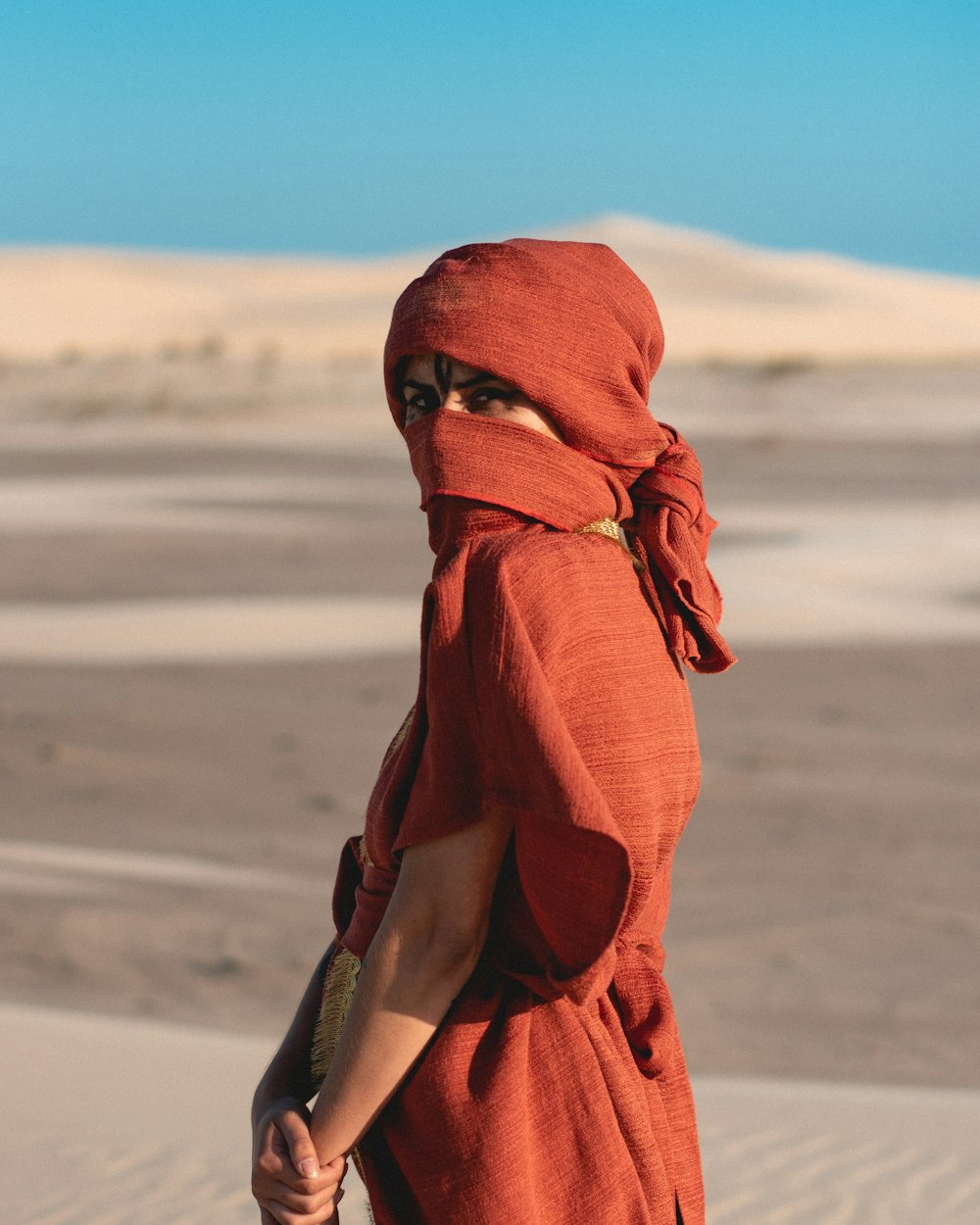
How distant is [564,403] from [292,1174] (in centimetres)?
96

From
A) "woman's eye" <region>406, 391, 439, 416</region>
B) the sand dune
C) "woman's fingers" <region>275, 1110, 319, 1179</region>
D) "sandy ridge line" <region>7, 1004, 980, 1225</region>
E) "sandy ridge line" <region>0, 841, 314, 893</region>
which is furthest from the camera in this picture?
the sand dune

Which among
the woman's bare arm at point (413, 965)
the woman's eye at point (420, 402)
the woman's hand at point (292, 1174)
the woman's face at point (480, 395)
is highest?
the woman's face at point (480, 395)

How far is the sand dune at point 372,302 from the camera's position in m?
56.0

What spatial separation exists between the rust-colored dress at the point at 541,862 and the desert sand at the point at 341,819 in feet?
7.62

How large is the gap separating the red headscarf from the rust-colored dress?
0.05 m

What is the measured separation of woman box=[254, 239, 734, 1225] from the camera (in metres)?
1.87

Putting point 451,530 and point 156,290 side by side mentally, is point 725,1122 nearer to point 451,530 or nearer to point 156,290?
point 451,530

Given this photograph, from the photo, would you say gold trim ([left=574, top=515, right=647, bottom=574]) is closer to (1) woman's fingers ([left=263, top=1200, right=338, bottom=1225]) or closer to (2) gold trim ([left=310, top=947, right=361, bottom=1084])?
(2) gold trim ([left=310, top=947, right=361, bottom=1084])

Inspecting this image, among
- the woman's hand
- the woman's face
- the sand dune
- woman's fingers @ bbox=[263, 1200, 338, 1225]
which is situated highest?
the woman's face

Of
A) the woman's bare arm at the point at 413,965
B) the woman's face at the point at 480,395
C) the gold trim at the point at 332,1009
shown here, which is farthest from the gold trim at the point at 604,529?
the gold trim at the point at 332,1009

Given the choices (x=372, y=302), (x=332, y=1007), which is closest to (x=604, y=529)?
(x=332, y=1007)

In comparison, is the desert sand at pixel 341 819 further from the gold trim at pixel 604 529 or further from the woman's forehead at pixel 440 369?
the woman's forehead at pixel 440 369

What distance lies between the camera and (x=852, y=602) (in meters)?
13.6

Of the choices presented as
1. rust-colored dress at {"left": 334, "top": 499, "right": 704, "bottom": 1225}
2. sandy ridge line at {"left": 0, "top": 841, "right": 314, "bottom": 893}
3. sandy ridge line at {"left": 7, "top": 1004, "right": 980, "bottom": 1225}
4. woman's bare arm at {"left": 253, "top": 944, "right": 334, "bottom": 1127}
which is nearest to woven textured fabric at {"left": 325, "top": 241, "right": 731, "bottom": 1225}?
rust-colored dress at {"left": 334, "top": 499, "right": 704, "bottom": 1225}
